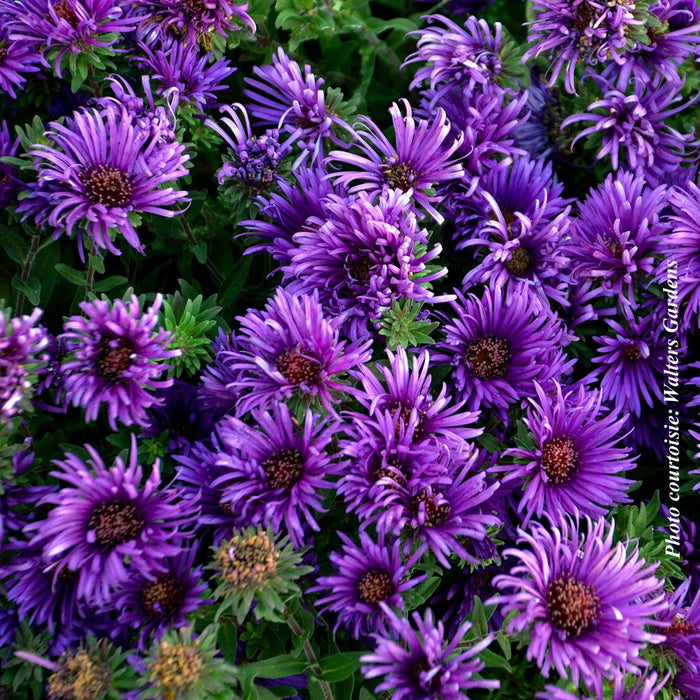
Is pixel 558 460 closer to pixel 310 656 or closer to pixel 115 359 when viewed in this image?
pixel 310 656

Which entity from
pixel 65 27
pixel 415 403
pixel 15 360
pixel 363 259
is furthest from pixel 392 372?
pixel 65 27

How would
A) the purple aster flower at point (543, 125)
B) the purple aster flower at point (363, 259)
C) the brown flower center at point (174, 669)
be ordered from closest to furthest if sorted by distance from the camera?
the brown flower center at point (174, 669), the purple aster flower at point (363, 259), the purple aster flower at point (543, 125)

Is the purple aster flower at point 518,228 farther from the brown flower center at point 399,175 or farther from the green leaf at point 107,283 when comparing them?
the green leaf at point 107,283

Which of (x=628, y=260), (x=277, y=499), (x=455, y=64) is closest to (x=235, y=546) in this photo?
(x=277, y=499)

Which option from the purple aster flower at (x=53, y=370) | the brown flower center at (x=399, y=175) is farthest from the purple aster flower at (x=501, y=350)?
the purple aster flower at (x=53, y=370)

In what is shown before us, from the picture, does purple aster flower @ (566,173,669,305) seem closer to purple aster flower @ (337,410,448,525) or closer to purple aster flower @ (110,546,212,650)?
purple aster flower @ (337,410,448,525)

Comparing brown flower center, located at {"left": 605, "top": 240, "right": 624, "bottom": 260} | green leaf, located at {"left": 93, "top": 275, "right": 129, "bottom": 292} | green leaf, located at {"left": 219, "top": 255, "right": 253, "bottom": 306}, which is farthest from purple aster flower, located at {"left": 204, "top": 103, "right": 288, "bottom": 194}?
brown flower center, located at {"left": 605, "top": 240, "right": 624, "bottom": 260}

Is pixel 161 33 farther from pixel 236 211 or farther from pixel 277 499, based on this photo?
pixel 277 499
